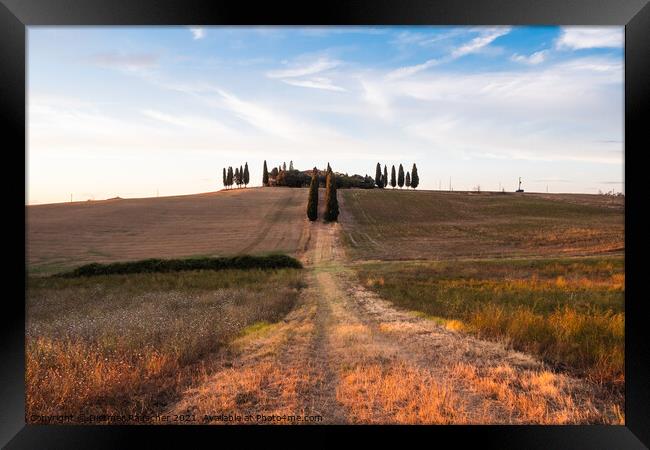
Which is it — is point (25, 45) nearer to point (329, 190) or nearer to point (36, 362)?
point (36, 362)

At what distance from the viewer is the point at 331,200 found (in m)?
30.5

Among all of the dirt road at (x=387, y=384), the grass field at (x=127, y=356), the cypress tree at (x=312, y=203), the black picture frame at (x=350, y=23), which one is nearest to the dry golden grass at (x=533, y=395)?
the dirt road at (x=387, y=384)

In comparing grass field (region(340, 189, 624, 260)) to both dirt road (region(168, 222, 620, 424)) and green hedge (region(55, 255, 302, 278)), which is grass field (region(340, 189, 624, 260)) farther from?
dirt road (region(168, 222, 620, 424))

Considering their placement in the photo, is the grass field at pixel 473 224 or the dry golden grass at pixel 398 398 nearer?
the dry golden grass at pixel 398 398

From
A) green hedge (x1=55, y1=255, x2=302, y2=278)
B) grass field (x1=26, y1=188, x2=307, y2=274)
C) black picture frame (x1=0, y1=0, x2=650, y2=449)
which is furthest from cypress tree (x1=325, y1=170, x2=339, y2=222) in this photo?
black picture frame (x1=0, y1=0, x2=650, y2=449)

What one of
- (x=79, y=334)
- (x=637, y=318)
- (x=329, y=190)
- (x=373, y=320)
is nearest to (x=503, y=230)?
(x=329, y=190)

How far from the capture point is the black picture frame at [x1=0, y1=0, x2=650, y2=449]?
293 cm

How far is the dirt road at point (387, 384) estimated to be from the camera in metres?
3.24

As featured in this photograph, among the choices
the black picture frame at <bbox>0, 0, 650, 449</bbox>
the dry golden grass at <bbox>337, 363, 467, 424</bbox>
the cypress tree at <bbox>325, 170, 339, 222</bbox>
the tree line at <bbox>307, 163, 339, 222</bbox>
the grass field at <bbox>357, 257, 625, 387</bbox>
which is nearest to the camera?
the black picture frame at <bbox>0, 0, 650, 449</bbox>

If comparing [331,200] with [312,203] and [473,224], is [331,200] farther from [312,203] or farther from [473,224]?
[473,224]

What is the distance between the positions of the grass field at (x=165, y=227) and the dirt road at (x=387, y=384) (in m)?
18.5

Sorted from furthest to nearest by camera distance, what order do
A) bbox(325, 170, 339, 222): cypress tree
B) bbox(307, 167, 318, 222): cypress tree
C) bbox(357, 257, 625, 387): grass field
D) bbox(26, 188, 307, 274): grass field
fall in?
bbox(307, 167, 318, 222): cypress tree → bbox(325, 170, 339, 222): cypress tree → bbox(26, 188, 307, 274): grass field → bbox(357, 257, 625, 387): grass field

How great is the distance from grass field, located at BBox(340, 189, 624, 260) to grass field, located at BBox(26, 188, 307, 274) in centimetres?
606

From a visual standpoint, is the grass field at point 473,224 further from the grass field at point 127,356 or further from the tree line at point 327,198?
the grass field at point 127,356
